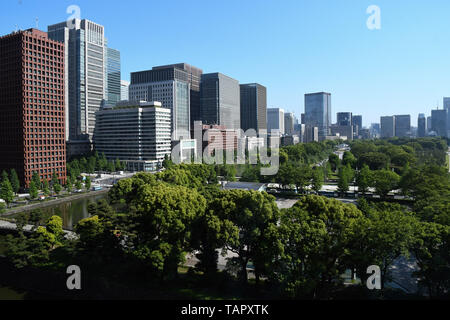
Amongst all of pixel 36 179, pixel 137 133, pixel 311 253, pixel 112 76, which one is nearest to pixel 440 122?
pixel 112 76

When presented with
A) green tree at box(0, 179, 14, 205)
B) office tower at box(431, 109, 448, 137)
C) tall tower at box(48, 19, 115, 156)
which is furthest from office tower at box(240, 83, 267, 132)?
office tower at box(431, 109, 448, 137)

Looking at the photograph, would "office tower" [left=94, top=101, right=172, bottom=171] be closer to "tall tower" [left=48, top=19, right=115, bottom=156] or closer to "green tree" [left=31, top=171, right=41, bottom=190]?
"tall tower" [left=48, top=19, right=115, bottom=156]

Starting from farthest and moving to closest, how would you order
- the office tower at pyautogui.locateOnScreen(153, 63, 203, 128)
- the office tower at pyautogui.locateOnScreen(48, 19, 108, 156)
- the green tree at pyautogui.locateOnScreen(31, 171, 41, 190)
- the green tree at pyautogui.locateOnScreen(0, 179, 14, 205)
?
the office tower at pyautogui.locateOnScreen(153, 63, 203, 128) < the office tower at pyautogui.locateOnScreen(48, 19, 108, 156) < the green tree at pyautogui.locateOnScreen(31, 171, 41, 190) < the green tree at pyautogui.locateOnScreen(0, 179, 14, 205)

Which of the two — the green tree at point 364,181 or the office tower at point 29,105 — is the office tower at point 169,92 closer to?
the office tower at point 29,105

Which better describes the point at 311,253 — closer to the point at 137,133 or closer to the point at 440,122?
the point at 137,133

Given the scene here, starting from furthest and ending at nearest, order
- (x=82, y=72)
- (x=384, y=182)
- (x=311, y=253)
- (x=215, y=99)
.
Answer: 1. (x=215, y=99)
2. (x=82, y=72)
3. (x=384, y=182)
4. (x=311, y=253)

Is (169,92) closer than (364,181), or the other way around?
(364,181)

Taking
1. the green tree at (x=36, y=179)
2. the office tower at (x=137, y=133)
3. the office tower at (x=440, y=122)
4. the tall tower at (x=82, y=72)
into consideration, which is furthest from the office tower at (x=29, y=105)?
the office tower at (x=440, y=122)
